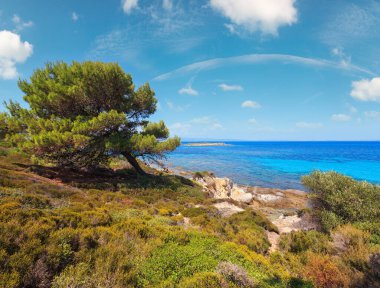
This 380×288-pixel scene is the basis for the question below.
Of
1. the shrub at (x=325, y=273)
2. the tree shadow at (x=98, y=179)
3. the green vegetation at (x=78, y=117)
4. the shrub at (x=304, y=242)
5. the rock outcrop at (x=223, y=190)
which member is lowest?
the rock outcrop at (x=223, y=190)

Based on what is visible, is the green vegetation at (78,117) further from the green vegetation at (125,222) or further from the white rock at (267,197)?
the white rock at (267,197)

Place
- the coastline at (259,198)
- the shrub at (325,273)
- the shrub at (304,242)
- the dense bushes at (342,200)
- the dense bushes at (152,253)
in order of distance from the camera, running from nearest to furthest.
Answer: the dense bushes at (152,253), the shrub at (325,273), the shrub at (304,242), the dense bushes at (342,200), the coastline at (259,198)

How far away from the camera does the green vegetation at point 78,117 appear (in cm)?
1565

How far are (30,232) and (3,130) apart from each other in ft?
61.2

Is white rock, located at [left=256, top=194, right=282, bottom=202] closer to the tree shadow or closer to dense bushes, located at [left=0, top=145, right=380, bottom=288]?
the tree shadow

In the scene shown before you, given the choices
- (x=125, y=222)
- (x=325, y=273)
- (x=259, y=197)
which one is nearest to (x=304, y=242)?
(x=325, y=273)

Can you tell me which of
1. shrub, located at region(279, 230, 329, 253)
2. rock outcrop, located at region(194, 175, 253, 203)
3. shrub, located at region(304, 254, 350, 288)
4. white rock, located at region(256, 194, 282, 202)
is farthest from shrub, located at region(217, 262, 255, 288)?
white rock, located at region(256, 194, 282, 202)

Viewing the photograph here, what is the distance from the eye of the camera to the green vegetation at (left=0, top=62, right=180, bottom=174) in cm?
1565

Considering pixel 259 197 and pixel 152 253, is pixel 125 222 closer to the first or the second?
pixel 152 253

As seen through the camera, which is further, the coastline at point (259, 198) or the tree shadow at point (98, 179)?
the coastline at point (259, 198)

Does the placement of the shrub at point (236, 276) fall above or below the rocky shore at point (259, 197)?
above

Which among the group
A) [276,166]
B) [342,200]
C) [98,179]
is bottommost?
[276,166]

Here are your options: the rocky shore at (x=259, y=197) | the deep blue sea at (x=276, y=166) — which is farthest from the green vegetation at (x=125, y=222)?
the deep blue sea at (x=276, y=166)

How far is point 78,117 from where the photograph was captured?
54.0 ft
